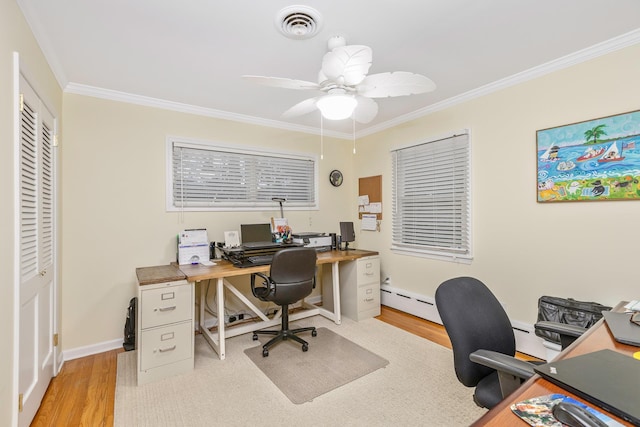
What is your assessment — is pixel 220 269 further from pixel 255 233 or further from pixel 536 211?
pixel 536 211

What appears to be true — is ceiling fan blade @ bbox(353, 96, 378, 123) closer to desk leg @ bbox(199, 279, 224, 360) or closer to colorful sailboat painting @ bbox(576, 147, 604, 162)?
colorful sailboat painting @ bbox(576, 147, 604, 162)

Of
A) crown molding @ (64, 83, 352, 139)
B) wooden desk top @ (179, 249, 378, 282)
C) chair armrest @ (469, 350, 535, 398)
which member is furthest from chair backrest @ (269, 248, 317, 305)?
crown molding @ (64, 83, 352, 139)

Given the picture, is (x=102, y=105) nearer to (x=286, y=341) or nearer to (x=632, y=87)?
(x=286, y=341)

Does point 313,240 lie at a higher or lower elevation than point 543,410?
higher

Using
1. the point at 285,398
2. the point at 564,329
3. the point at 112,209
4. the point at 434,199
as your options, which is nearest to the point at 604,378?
the point at 564,329

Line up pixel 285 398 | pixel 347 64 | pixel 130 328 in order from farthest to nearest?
pixel 130 328 < pixel 285 398 < pixel 347 64

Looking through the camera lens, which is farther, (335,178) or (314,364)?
(335,178)

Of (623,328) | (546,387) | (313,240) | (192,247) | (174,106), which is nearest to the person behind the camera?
(546,387)

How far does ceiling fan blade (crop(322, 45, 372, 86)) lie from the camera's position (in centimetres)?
150

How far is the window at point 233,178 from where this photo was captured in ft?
10.4

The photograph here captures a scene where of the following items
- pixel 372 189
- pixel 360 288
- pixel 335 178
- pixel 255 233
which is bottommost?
pixel 360 288

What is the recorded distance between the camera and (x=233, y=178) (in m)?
3.50

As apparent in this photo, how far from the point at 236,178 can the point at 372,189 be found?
1.82 m

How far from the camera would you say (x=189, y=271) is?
2602 mm
